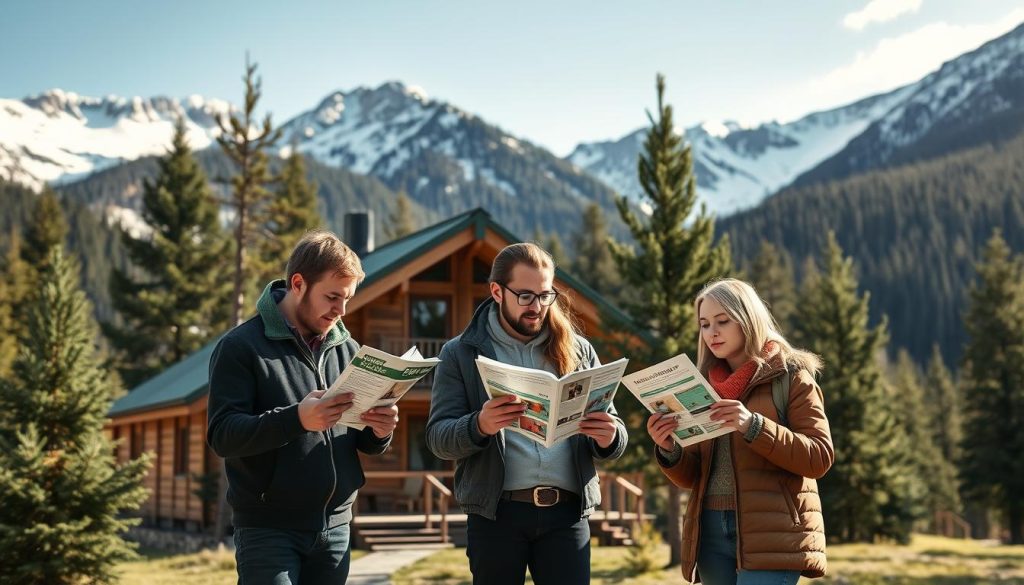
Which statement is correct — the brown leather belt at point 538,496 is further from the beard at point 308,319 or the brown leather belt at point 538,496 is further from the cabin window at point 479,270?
the cabin window at point 479,270

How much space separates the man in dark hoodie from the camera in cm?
405

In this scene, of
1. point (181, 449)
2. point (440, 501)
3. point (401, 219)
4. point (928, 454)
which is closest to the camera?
point (440, 501)

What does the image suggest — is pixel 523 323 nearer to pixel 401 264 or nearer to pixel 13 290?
pixel 401 264

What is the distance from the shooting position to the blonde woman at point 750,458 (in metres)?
4.36

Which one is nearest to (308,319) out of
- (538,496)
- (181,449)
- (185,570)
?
(538,496)

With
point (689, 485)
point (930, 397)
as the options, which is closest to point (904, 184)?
point (930, 397)

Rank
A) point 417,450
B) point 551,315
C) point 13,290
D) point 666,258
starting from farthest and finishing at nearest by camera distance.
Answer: point 13,290 < point 417,450 < point 666,258 < point 551,315

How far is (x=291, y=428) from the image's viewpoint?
157 inches

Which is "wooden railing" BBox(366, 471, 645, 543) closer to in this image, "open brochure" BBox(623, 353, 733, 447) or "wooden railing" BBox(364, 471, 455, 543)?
"wooden railing" BBox(364, 471, 455, 543)

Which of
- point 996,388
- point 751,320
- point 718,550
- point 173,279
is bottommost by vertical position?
point 718,550

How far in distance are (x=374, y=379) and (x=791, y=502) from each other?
6.12 ft

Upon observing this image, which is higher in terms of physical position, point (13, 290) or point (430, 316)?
point (13, 290)

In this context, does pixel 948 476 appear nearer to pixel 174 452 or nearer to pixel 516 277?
pixel 174 452

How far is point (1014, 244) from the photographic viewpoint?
14600 cm
